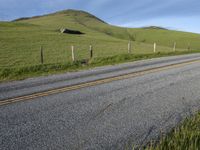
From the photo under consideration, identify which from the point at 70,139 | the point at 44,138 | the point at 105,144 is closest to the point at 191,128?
the point at 105,144

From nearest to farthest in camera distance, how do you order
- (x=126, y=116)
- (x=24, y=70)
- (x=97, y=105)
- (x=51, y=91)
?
(x=126, y=116) → (x=97, y=105) → (x=51, y=91) → (x=24, y=70)

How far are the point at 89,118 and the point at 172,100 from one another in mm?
2613

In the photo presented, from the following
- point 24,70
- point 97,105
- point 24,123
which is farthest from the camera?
point 24,70

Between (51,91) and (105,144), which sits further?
(51,91)

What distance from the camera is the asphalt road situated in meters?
4.39

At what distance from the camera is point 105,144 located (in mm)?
4242

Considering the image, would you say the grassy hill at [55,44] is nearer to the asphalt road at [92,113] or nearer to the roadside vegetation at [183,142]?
the asphalt road at [92,113]

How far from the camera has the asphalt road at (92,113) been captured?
4.39 meters

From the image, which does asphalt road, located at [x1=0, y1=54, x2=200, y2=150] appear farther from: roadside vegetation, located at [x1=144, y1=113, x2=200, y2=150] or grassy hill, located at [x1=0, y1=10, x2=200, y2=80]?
grassy hill, located at [x1=0, y1=10, x2=200, y2=80]

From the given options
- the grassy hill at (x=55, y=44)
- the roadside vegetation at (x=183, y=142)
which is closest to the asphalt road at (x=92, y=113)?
the roadside vegetation at (x=183, y=142)

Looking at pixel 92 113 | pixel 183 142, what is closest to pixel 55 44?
pixel 92 113

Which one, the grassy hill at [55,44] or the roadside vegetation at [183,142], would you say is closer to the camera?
the roadside vegetation at [183,142]

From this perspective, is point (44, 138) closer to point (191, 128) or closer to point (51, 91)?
point (191, 128)

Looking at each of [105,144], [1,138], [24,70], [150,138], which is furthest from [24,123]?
[24,70]
